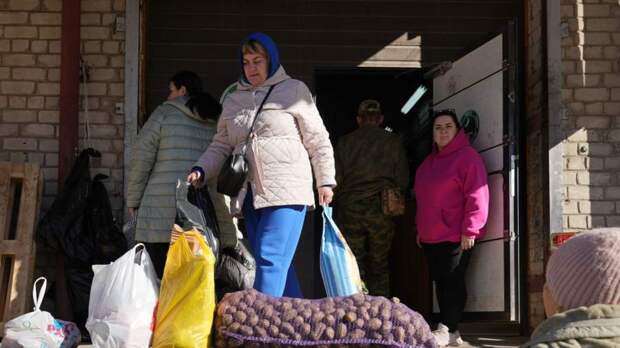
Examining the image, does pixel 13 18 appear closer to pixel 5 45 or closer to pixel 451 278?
pixel 5 45

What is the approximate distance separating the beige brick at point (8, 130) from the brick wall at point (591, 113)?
3713 millimetres

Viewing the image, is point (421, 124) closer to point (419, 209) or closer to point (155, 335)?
point (419, 209)

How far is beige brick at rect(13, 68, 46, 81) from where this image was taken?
765 centimetres

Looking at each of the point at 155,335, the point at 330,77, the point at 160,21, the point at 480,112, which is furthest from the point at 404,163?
the point at 155,335

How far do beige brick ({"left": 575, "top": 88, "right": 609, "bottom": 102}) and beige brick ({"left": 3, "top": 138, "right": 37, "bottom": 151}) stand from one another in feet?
12.2

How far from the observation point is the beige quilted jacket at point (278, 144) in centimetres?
557

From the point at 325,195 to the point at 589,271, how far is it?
3.02 m

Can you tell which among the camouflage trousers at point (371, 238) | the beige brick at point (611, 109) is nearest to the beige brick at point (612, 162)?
the beige brick at point (611, 109)

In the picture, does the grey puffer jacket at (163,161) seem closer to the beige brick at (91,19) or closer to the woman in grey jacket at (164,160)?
the woman in grey jacket at (164,160)

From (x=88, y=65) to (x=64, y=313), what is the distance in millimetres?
1698

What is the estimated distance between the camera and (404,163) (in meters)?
7.93

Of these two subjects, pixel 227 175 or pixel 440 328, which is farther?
pixel 440 328

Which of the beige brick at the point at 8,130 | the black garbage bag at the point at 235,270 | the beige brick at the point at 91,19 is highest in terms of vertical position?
the beige brick at the point at 91,19

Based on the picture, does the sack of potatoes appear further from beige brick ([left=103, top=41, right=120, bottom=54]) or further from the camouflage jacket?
beige brick ([left=103, top=41, right=120, bottom=54])
